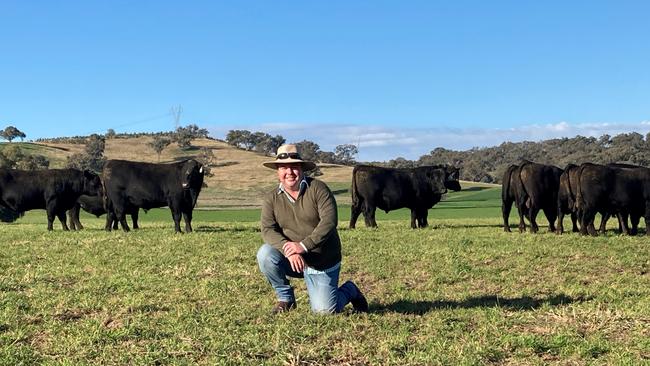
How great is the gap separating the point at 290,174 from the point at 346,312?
1.56 m

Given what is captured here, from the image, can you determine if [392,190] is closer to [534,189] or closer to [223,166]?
[534,189]

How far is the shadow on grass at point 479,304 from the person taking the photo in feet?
21.9

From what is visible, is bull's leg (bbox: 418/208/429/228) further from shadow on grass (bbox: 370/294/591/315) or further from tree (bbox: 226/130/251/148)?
tree (bbox: 226/130/251/148)

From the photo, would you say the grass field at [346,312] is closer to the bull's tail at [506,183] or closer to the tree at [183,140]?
the bull's tail at [506,183]

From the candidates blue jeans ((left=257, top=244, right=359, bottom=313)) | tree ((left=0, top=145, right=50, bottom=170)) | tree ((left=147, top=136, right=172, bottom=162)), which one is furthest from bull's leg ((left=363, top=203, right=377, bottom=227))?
tree ((left=147, top=136, right=172, bottom=162))

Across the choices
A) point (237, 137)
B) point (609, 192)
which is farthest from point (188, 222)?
point (237, 137)

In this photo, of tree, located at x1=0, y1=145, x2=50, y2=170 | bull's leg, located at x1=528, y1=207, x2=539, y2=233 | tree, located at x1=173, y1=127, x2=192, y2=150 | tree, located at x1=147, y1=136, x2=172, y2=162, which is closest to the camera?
bull's leg, located at x1=528, y1=207, x2=539, y2=233

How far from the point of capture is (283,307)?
6469 millimetres

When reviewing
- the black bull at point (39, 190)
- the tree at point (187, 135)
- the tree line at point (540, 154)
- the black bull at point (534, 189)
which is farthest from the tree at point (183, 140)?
the black bull at point (534, 189)

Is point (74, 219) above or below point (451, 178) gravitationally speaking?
below

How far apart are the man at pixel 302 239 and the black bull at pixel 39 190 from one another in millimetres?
13288

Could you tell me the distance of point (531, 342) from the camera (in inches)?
205

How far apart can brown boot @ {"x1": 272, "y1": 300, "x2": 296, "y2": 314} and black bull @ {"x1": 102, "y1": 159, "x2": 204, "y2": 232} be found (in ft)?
34.0

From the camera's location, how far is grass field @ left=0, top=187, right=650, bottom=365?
16.4 ft
